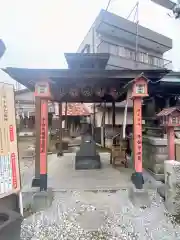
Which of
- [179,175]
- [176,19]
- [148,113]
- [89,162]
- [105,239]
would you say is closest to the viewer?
[105,239]

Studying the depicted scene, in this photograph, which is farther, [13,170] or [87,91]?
[87,91]

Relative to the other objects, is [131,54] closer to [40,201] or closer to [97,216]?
[40,201]

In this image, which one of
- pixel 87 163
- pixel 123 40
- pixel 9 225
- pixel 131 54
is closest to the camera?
pixel 9 225

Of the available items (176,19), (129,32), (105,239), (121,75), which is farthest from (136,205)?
(129,32)

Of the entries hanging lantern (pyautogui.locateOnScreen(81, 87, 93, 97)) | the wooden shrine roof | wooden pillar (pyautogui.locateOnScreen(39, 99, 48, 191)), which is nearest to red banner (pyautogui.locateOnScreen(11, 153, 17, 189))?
wooden pillar (pyautogui.locateOnScreen(39, 99, 48, 191))

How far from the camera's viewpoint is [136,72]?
5648 mm

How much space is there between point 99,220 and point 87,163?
401cm

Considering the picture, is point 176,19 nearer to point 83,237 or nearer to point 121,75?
point 121,75

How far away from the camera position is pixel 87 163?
27.9ft

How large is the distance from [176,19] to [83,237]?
4.92 metres

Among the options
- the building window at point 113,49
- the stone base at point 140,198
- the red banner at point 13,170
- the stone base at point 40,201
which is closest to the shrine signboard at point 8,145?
the red banner at point 13,170

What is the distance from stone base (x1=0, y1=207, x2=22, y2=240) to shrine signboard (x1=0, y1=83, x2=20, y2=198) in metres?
0.24

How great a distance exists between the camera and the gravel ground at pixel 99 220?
3992 mm

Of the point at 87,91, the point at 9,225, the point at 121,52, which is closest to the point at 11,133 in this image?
the point at 9,225
